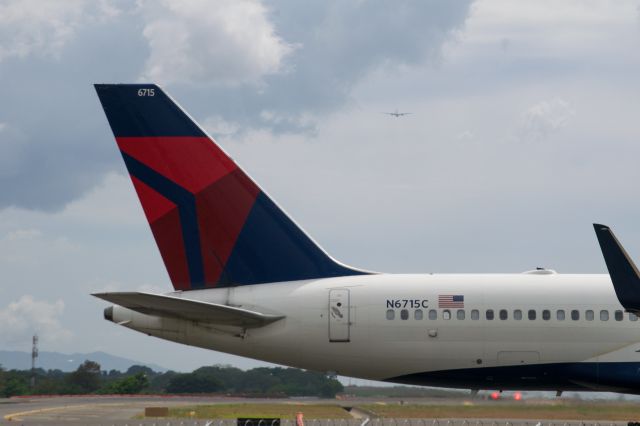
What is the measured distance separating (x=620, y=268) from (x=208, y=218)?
11.8 meters

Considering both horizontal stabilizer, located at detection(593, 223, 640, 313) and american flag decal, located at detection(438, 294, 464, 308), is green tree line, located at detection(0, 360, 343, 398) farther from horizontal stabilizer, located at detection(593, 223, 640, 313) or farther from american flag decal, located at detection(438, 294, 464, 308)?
horizontal stabilizer, located at detection(593, 223, 640, 313)

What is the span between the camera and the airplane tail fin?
30.7m

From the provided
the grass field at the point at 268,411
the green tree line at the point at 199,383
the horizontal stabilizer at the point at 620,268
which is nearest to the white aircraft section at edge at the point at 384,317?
the horizontal stabilizer at the point at 620,268

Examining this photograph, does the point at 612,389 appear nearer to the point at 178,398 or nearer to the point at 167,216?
the point at 167,216

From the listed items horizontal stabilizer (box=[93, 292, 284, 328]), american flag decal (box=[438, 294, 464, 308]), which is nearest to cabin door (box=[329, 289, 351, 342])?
horizontal stabilizer (box=[93, 292, 284, 328])

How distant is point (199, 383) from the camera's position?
83500 mm

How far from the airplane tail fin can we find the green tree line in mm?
29069

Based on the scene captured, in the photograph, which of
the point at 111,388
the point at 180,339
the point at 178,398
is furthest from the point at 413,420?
the point at 111,388

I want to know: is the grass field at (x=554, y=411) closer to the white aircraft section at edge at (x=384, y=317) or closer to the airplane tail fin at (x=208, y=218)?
the white aircraft section at edge at (x=384, y=317)

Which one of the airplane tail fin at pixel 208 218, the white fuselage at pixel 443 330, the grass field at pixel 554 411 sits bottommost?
the grass field at pixel 554 411

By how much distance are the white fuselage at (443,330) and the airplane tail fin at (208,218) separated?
4.37 ft

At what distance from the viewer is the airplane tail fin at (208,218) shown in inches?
1209

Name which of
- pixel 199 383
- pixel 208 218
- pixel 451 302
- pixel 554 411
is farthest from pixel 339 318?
pixel 199 383

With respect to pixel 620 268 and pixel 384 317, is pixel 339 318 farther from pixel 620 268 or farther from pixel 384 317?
pixel 620 268
